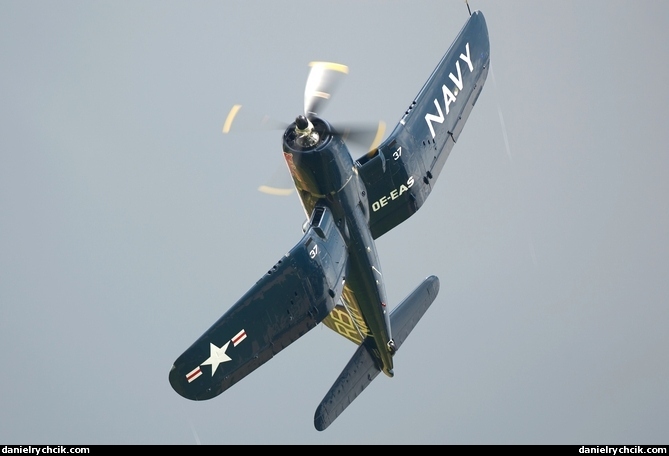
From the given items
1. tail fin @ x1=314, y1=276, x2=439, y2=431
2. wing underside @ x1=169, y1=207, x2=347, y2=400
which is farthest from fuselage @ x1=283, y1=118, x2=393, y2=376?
tail fin @ x1=314, y1=276, x2=439, y2=431

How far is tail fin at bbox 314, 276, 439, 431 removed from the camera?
39125mm

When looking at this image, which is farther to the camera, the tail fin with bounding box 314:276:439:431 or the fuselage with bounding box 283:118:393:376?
the tail fin with bounding box 314:276:439:431

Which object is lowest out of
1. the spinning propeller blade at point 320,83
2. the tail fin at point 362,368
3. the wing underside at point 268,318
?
the tail fin at point 362,368

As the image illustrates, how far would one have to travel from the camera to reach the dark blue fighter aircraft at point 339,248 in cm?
3450

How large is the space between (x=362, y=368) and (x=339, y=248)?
5.59m

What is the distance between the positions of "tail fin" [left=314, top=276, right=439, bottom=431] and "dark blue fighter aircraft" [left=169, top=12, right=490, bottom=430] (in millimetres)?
30

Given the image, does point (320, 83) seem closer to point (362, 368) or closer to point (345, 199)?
point (345, 199)

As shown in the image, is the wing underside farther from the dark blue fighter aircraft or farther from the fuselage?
the fuselage

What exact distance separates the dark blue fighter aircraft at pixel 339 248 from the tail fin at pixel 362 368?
0.03 meters

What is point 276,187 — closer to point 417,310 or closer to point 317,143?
point 317,143

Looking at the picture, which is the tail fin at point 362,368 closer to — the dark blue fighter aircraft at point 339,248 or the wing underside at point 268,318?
the dark blue fighter aircraft at point 339,248

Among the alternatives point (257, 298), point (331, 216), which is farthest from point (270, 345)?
point (331, 216)

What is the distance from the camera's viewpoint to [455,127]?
40344mm

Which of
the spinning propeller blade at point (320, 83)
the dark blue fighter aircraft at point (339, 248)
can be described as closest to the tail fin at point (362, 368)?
the dark blue fighter aircraft at point (339, 248)
